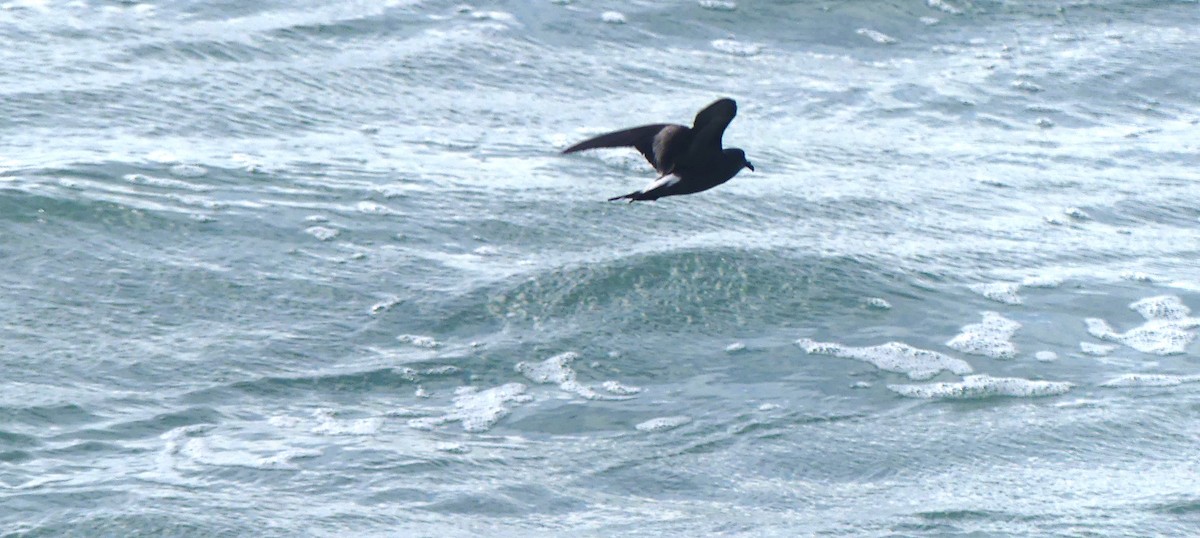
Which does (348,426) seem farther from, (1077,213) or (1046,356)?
(1077,213)

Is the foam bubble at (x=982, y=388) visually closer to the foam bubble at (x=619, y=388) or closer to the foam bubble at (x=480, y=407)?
the foam bubble at (x=619, y=388)

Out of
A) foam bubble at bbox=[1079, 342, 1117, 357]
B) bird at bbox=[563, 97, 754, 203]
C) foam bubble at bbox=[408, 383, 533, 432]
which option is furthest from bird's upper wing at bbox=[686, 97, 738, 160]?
foam bubble at bbox=[1079, 342, 1117, 357]

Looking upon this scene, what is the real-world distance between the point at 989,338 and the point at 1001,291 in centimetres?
65

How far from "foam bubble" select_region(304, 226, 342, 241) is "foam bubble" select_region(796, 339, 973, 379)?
262cm

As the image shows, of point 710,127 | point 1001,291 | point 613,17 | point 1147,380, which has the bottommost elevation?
point 1147,380

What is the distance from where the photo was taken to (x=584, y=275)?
793 centimetres

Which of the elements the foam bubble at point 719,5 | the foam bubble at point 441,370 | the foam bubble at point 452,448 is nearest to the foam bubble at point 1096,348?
the foam bubble at point 441,370

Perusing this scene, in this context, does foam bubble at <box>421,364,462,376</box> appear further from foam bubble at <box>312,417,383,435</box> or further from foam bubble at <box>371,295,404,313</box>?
foam bubble at <box>371,295,404,313</box>

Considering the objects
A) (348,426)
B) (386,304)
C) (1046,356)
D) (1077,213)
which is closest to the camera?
(348,426)

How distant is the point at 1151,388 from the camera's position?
7.10 m

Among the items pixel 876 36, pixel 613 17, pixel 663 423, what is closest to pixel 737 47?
pixel 613 17

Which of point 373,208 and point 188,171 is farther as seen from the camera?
point 188,171

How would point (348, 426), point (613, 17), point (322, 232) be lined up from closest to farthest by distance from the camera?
point (348, 426) < point (322, 232) < point (613, 17)

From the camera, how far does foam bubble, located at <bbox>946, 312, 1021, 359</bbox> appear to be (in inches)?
294
